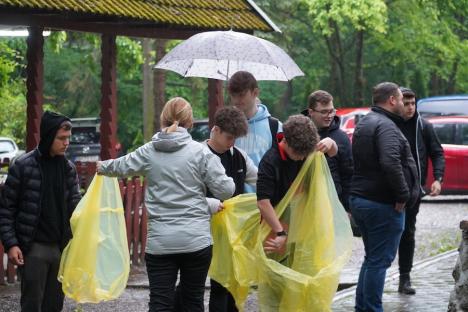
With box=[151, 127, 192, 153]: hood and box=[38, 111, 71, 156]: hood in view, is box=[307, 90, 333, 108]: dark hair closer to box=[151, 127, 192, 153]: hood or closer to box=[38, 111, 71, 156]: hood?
box=[151, 127, 192, 153]: hood

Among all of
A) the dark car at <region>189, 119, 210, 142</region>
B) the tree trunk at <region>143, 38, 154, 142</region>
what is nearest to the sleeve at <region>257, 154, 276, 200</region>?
the dark car at <region>189, 119, 210, 142</region>

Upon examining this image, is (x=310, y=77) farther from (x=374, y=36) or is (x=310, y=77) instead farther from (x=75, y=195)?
(x=75, y=195)

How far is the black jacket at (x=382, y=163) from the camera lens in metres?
8.94

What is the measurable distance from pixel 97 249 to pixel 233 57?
238 cm

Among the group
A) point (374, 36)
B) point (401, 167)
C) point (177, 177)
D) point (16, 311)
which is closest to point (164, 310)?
point (177, 177)

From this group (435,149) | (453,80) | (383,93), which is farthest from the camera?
(453,80)

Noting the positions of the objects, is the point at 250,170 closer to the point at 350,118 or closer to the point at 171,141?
the point at 171,141

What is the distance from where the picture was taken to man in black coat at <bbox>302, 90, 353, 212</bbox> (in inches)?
362

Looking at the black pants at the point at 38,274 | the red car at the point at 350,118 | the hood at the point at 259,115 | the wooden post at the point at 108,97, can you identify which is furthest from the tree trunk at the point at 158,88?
the black pants at the point at 38,274

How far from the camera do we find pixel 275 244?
7.79m

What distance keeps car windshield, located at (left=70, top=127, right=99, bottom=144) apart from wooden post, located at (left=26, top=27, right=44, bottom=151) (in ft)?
69.2

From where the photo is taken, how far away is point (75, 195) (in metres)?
8.00

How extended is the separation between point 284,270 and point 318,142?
2.93 feet

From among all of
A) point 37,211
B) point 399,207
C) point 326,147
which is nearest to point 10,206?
point 37,211
